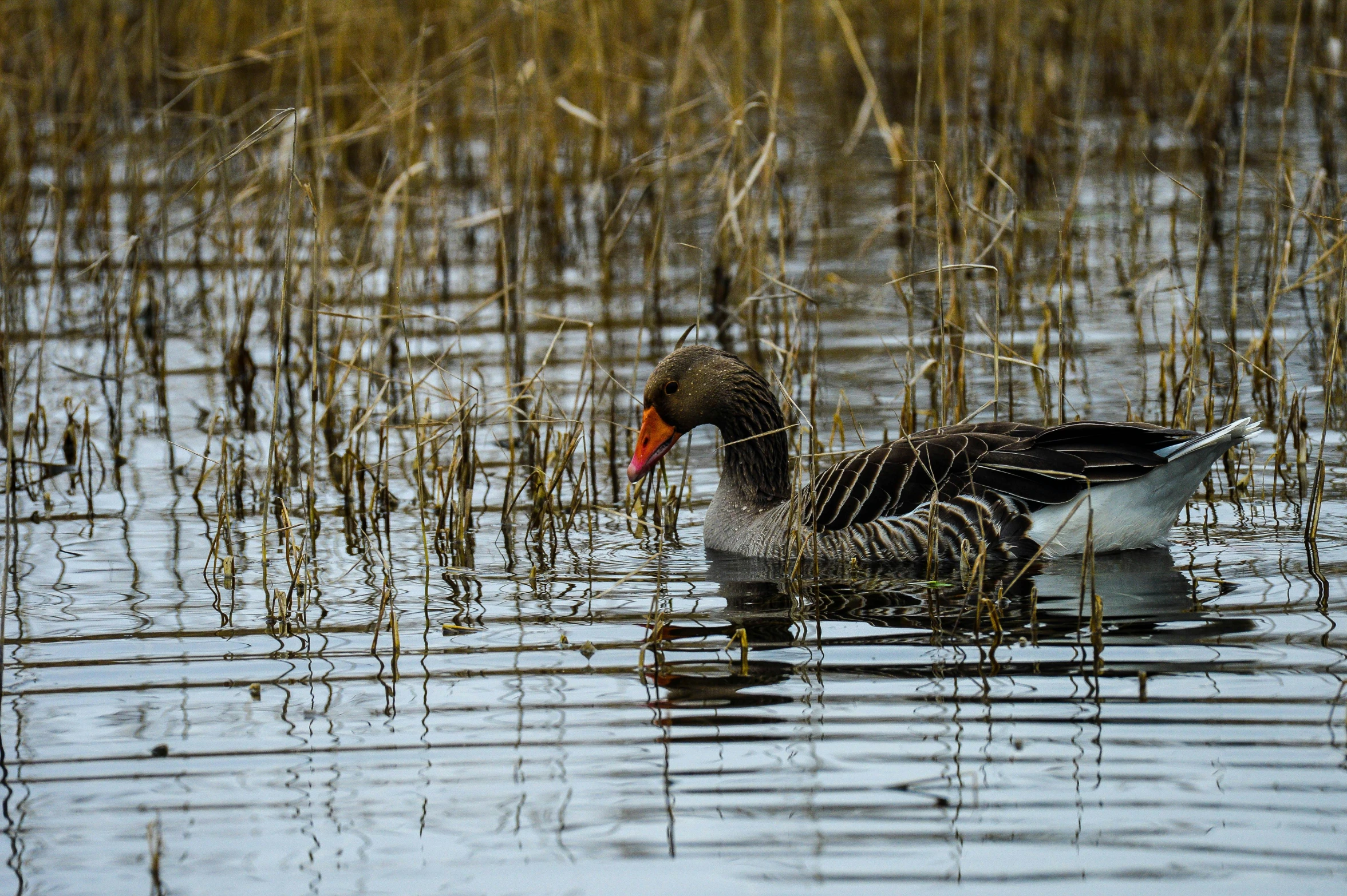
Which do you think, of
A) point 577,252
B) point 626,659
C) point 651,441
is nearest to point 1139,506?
point 651,441

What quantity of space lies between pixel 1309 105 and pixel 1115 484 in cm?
1206

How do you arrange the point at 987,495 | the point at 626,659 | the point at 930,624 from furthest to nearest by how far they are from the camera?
the point at 987,495, the point at 930,624, the point at 626,659

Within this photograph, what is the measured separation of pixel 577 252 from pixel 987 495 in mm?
7246

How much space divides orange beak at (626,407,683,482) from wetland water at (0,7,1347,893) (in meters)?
0.28

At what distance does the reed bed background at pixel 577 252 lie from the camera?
307 inches

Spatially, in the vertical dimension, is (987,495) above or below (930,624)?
above

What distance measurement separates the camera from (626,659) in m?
5.77

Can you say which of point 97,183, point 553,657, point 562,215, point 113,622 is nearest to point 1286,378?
point 553,657

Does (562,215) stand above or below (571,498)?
above

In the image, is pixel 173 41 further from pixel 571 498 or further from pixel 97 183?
pixel 571 498

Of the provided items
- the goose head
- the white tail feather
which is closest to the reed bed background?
the goose head

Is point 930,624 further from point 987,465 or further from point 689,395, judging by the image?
point 689,395

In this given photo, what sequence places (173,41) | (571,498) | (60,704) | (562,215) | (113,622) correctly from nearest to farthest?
1. (60,704)
2. (113,622)
3. (571,498)
4. (562,215)
5. (173,41)

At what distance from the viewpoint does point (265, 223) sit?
11977 mm
